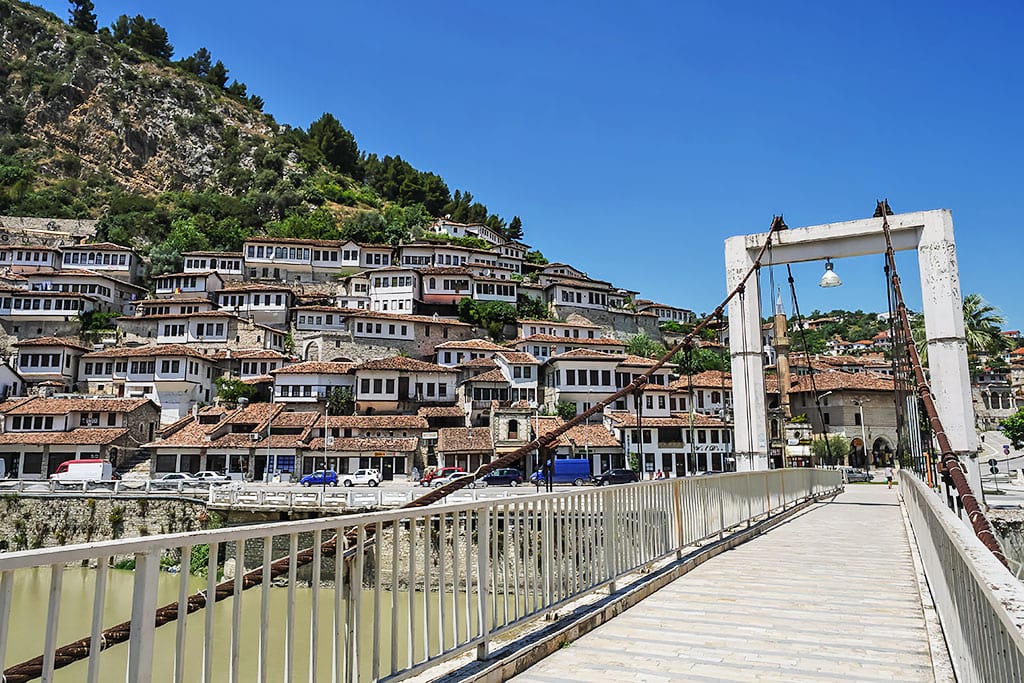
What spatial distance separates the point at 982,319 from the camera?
45.0 metres

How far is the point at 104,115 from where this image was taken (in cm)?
11375

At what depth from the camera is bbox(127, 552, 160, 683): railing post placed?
7.98 feet

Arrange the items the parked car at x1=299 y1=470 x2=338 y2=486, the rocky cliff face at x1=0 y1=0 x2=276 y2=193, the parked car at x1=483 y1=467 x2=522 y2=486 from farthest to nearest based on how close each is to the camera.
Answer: the rocky cliff face at x1=0 y1=0 x2=276 y2=193, the parked car at x1=483 y1=467 x2=522 y2=486, the parked car at x1=299 y1=470 x2=338 y2=486

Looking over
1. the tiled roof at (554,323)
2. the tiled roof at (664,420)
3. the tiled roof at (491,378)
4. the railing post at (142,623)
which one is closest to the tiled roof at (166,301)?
the tiled roof at (491,378)

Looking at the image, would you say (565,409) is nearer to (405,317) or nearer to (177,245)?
(405,317)

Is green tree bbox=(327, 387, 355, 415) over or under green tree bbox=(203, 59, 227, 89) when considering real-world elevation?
under

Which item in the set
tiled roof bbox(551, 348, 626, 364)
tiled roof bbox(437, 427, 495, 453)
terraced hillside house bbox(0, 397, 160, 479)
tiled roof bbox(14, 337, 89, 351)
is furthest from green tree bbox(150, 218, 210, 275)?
tiled roof bbox(551, 348, 626, 364)

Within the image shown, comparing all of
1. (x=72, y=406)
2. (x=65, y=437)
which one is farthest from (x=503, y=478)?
(x=72, y=406)

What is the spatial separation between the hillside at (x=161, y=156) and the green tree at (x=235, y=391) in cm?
3503

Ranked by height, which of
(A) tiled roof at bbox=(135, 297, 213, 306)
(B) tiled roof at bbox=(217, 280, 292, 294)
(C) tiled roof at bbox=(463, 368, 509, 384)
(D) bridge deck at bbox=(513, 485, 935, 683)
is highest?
(B) tiled roof at bbox=(217, 280, 292, 294)

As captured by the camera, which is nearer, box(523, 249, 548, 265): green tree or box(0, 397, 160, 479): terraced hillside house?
box(0, 397, 160, 479): terraced hillside house

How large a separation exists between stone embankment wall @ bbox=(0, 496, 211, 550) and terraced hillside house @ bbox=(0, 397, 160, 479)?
1063cm

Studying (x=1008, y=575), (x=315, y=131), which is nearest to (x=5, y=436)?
(x=1008, y=575)

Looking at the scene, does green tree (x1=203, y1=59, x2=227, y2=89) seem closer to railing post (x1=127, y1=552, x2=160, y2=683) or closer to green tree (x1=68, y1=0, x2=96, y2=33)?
green tree (x1=68, y1=0, x2=96, y2=33)
